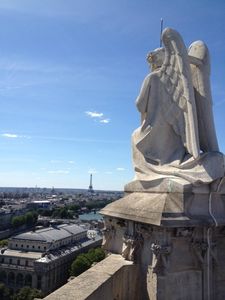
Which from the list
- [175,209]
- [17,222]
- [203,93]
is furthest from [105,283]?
[17,222]

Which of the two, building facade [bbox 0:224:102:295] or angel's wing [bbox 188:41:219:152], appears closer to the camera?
angel's wing [bbox 188:41:219:152]

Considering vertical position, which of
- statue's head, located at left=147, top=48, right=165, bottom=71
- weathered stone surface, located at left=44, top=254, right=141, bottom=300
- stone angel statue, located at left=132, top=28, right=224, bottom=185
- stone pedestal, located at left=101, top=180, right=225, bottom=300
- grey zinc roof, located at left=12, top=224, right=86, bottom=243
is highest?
statue's head, located at left=147, top=48, right=165, bottom=71

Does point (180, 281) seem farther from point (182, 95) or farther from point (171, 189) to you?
point (182, 95)

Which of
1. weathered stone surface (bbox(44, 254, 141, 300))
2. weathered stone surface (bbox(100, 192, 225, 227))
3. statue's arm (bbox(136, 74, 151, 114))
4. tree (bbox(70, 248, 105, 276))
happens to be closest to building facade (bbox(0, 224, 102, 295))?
tree (bbox(70, 248, 105, 276))

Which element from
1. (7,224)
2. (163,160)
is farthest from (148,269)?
(7,224)

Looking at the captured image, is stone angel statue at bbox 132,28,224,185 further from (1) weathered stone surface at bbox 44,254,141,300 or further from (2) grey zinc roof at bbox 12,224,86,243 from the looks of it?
(2) grey zinc roof at bbox 12,224,86,243

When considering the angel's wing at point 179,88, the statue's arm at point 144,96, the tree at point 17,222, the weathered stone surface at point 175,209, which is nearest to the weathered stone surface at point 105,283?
the weathered stone surface at point 175,209

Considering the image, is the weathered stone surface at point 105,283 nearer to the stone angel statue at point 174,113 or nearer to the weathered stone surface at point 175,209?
the weathered stone surface at point 175,209
